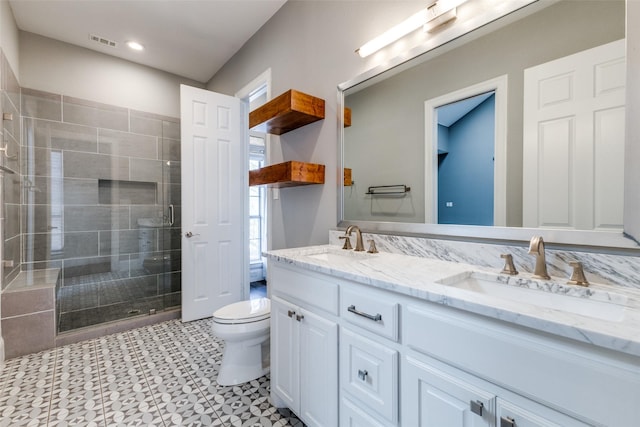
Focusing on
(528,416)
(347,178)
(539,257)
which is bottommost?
(528,416)

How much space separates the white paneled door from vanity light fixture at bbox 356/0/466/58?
187cm

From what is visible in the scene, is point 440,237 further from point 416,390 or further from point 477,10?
point 477,10

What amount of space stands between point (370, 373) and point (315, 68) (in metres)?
1.92

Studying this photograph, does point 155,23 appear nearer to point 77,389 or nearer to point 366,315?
point 77,389

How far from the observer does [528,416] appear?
0.68 meters

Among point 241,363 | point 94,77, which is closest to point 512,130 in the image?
point 241,363

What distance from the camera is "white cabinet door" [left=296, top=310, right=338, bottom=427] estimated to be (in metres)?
1.20

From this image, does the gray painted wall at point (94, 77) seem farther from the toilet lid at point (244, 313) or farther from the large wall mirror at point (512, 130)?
the large wall mirror at point (512, 130)

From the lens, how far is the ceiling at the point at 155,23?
2.38m

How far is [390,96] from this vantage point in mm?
1645

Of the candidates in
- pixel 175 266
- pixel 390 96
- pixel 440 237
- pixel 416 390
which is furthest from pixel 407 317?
pixel 175 266

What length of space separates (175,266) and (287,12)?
106 inches

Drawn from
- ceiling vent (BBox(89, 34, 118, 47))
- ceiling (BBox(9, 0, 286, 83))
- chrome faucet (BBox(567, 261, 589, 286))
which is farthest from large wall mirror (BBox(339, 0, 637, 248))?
ceiling vent (BBox(89, 34, 118, 47))

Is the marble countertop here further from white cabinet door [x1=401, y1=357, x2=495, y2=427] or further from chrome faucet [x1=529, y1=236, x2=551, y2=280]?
white cabinet door [x1=401, y1=357, x2=495, y2=427]
